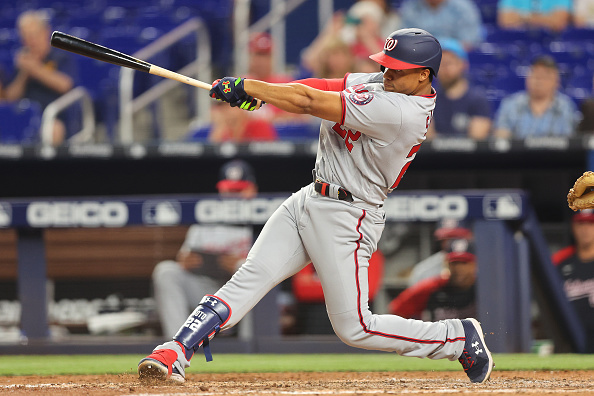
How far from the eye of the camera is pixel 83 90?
739 centimetres

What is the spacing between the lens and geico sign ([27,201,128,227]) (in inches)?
226

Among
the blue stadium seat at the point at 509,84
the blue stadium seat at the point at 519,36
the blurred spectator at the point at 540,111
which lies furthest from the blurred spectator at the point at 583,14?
the blurred spectator at the point at 540,111

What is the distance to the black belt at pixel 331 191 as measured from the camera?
11.0 feet

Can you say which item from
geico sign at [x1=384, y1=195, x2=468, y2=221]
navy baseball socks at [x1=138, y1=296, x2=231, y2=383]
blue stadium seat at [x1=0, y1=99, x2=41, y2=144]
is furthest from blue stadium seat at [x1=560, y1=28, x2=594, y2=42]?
navy baseball socks at [x1=138, y1=296, x2=231, y2=383]

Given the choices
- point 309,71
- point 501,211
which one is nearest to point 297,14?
→ point 309,71

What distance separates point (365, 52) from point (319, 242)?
4.57 metres

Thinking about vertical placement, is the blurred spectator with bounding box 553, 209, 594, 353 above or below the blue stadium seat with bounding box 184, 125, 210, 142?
below

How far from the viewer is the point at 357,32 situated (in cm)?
774

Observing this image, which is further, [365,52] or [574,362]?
[365,52]

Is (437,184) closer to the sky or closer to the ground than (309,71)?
closer to the ground

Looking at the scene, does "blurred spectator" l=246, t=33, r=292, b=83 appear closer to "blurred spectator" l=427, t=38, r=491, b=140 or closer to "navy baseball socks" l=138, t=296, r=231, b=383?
"blurred spectator" l=427, t=38, r=491, b=140

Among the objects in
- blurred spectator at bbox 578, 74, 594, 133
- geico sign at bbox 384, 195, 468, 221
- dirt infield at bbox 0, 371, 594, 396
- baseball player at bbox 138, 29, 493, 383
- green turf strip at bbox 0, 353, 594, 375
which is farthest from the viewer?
blurred spectator at bbox 578, 74, 594, 133

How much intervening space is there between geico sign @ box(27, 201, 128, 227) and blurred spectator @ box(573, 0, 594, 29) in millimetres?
4998

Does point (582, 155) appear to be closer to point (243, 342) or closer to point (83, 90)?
point (243, 342)
